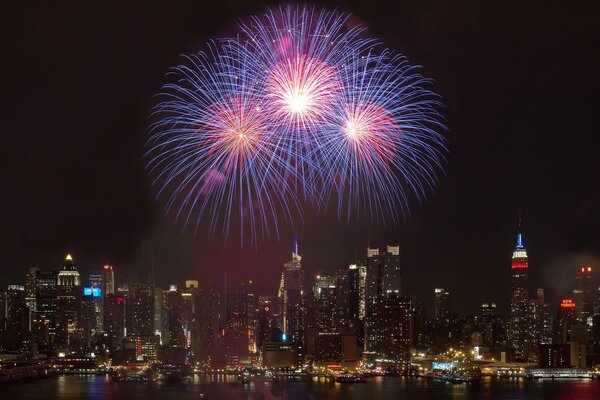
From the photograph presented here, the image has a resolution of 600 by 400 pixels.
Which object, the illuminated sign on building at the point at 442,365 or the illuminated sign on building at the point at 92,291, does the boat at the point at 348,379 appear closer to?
the illuminated sign on building at the point at 442,365

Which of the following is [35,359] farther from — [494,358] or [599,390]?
[599,390]

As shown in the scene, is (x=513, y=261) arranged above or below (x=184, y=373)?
above

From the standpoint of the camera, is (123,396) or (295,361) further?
(295,361)

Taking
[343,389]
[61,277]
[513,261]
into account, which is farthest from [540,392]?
[61,277]

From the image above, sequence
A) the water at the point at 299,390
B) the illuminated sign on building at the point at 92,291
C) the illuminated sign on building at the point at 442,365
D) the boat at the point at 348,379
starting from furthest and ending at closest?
the illuminated sign on building at the point at 92,291, the illuminated sign on building at the point at 442,365, the boat at the point at 348,379, the water at the point at 299,390

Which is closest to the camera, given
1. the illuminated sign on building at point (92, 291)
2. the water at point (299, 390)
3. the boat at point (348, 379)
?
the water at point (299, 390)

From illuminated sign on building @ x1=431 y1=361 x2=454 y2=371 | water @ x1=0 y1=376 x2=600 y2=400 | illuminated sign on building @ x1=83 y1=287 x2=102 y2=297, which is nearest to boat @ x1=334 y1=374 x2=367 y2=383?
water @ x1=0 y1=376 x2=600 y2=400

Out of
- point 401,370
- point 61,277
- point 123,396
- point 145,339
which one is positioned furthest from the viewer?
point 61,277

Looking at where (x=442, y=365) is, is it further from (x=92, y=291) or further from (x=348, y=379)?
(x=92, y=291)

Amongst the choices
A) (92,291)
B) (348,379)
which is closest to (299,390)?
(348,379)

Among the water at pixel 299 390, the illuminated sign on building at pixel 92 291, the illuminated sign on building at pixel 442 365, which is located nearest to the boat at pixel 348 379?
the water at pixel 299 390
